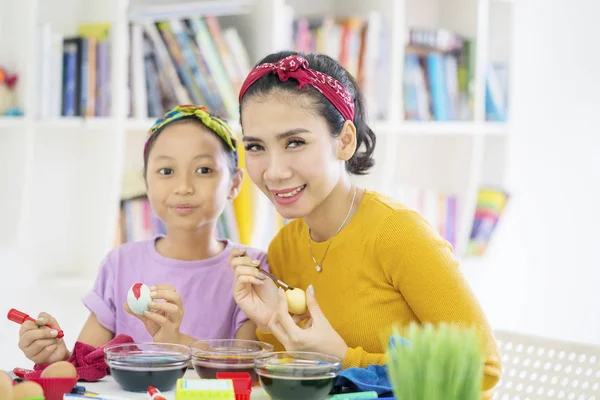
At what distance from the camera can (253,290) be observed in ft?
5.41

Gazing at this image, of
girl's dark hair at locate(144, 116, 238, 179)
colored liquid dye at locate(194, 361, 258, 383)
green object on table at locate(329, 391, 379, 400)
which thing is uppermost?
girl's dark hair at locate(144, 116, 238, 179)

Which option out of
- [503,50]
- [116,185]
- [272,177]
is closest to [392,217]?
[272,177]

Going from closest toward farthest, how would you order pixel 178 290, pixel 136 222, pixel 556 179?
pixel 178 290
pixel 136 222
pixel 556 179

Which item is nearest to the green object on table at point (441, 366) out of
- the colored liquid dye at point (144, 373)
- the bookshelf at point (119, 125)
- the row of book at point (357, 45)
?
the colored liquid dye at point (144, 373)

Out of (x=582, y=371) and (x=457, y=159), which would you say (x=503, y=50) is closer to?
(x=457, y=159)

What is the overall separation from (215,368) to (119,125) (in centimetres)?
149

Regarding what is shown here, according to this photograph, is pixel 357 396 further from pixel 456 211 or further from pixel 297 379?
pixel 456 211

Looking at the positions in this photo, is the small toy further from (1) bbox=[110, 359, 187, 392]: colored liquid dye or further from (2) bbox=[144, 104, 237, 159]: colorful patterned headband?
Result: (2) bbox=[144, 104, 237, 159]: colorful patterned headband

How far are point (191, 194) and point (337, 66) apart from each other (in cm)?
44

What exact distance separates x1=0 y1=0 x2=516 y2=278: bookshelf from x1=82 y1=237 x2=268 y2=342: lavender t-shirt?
0.75m

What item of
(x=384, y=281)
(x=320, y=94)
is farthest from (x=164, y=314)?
(x=320, y=94)

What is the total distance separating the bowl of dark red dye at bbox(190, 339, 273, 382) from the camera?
133 centimetres

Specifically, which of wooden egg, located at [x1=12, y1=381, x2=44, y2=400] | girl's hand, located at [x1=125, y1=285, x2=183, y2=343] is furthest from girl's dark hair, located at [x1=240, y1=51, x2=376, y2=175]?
wooden egg, located at [x1=12, y1=381, x2=44, y2=400]

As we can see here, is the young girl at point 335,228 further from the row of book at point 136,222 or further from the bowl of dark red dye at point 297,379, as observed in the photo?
the row of book at point 136,222
